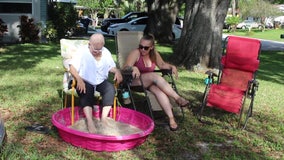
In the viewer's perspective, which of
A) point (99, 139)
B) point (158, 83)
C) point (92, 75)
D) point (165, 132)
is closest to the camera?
point (99, 139)

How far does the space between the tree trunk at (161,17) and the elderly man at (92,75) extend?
14376 millimetres

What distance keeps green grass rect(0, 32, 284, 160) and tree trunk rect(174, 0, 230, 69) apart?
1406 mm

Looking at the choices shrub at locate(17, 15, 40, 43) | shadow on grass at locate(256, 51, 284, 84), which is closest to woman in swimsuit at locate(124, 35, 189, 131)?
shadow on grass at locate(256, 51, 284, 84)

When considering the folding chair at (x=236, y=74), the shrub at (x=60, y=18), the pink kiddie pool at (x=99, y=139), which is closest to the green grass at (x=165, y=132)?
the pink kiddie pool at (x=99, y=139)

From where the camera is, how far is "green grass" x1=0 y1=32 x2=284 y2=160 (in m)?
4.21

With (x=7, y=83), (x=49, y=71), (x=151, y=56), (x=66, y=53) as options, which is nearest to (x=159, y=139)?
(x=151, y=56)

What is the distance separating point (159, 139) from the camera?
15.6 feet

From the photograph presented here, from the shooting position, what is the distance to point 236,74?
6.26m

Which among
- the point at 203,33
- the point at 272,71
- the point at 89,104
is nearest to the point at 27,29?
the point at 203,33

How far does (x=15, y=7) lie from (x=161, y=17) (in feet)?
23.3

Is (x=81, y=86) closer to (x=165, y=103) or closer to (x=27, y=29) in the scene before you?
(x=165, y=103)

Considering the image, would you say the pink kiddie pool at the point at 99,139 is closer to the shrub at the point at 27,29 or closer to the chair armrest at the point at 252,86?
the chair armrest at the point at 252,86

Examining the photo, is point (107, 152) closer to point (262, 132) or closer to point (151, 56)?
point (151, 56)

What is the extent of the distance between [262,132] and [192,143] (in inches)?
50.4
